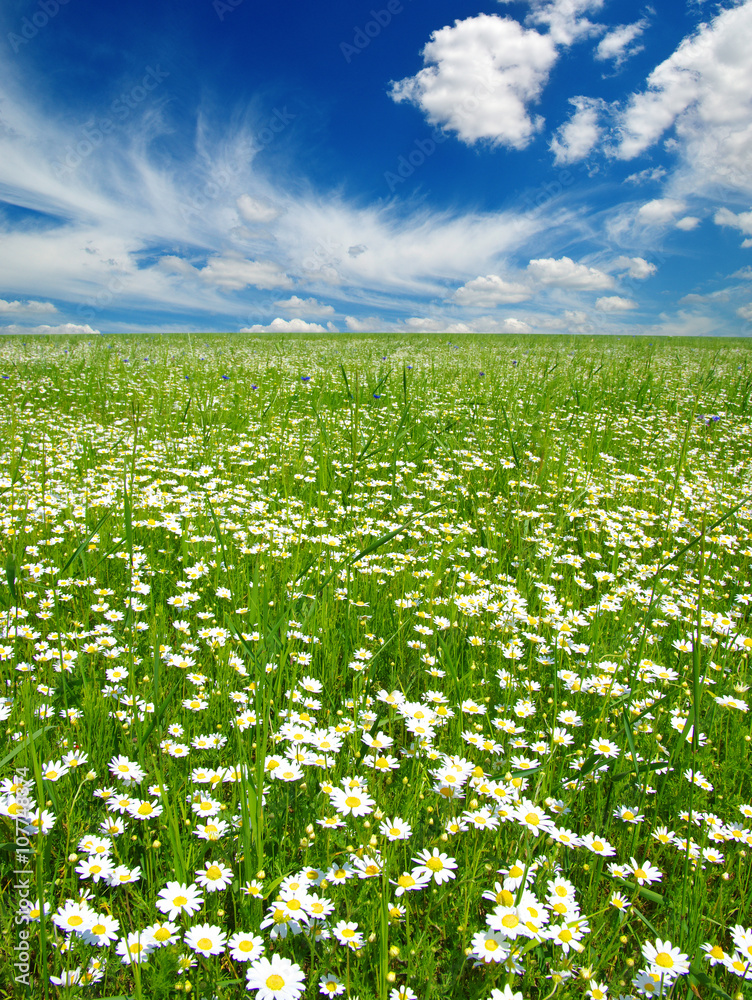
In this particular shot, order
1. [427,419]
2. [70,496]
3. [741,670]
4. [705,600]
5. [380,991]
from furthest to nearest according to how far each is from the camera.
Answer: [427,419] < [70,496] < [705,600] < [741,670] < [380,991]

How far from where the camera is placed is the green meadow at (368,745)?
1387mm

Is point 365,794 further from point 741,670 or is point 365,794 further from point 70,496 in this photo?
point 70,496

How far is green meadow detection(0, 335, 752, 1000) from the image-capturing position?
4.55ft

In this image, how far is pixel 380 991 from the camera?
4.09 feet

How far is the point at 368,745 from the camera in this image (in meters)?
2.04

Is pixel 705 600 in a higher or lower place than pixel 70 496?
lower

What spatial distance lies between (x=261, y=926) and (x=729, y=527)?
17.2ft

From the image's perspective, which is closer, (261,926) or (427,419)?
(261,926)

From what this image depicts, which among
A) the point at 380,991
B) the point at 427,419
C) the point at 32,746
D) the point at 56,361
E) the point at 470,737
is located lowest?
the point at 380,991

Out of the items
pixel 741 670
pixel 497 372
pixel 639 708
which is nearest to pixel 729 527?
pixel 741 670

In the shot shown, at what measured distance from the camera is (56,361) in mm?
13172

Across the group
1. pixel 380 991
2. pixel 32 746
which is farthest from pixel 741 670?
pixel 32 746

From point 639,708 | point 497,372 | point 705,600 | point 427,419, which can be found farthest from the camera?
point 497,372

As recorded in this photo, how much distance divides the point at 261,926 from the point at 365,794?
458 millimetres
